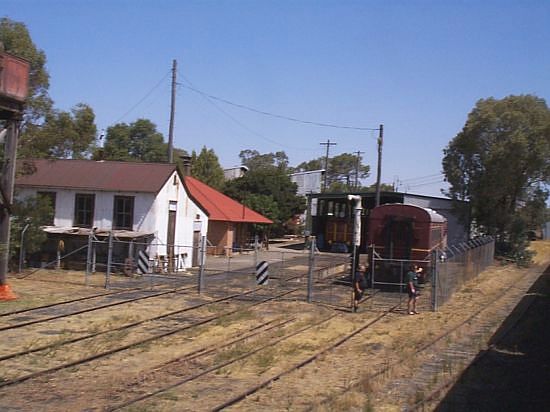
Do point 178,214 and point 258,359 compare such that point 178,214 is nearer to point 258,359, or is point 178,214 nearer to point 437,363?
point 258,359

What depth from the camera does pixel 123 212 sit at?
33594 mm

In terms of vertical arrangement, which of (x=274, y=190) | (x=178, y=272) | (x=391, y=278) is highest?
(x=274, y=190)

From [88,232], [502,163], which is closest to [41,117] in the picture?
[88,232]

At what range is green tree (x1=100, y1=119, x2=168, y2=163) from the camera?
7638 centimetres

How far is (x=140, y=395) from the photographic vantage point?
34.5 feet

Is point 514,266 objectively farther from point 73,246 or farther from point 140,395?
point 140,395

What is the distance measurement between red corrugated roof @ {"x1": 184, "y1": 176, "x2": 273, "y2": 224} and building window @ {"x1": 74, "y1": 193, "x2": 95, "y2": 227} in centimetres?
1289

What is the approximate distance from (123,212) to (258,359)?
69.7ft

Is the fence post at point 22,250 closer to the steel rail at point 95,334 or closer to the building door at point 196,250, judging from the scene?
the steel rail at point 95,334

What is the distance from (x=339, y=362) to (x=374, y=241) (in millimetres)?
16779

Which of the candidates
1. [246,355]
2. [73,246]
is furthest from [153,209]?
[246,355]

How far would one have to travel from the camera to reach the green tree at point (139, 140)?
76375 mm

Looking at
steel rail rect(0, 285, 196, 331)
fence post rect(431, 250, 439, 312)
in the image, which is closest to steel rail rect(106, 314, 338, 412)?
steel rail rect(0, 285, 196, 331)

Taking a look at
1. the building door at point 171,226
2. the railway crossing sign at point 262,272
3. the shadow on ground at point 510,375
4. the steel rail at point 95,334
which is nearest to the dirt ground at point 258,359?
the steel rail at point 95,334
